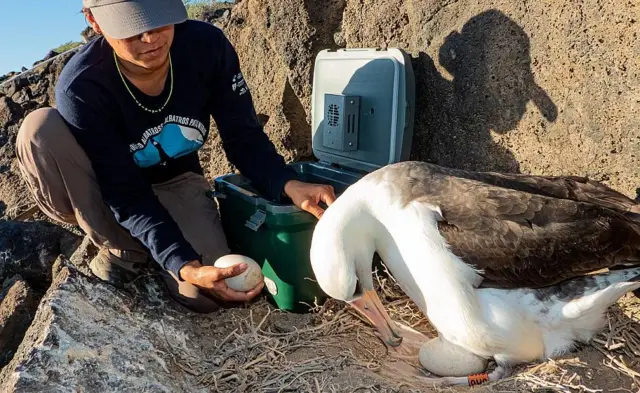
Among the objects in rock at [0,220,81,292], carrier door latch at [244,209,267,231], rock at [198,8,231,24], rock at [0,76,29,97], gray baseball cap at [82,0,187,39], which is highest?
gray baseball cap at [82,0,187,39]

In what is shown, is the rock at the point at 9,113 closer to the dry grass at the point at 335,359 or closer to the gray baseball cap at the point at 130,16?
the gray baseball cap at the point at 130,16

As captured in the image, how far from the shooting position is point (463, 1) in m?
3.38

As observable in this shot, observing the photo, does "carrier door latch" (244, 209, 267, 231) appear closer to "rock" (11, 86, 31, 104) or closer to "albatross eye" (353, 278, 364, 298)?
"albatross eye" (353, 278, 364, 298)

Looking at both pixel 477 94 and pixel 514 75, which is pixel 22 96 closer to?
pixel 477 94

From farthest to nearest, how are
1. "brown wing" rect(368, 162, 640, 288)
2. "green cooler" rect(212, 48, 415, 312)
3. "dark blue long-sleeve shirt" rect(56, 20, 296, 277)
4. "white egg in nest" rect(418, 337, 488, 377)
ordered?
1. "green cooler" rect(212, 48, 415, 312)
2. "dark blue long-sleeve shirt" rect(56, 20, 296, 277)
3. "white egg in nest" rect(418, 337, 488, 377)
4. "brown wing" rect(368, 162, 640, 288)

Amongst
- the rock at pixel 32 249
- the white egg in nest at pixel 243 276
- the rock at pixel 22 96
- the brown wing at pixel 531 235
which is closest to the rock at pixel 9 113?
the rock at pixel 22 96

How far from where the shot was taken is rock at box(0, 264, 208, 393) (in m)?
2.35

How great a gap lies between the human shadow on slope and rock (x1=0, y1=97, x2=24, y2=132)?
187 inches

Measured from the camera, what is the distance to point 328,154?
3.94m

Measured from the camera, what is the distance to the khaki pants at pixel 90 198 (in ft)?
9.83

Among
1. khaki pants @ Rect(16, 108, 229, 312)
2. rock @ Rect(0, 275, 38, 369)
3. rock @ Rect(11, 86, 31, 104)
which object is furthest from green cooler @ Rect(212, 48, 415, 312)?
rock @ Rect(11, 86, 31, 104)

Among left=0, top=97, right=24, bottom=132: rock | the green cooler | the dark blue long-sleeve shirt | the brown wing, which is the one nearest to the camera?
the brown wing

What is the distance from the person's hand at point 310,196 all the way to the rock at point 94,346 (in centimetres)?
80

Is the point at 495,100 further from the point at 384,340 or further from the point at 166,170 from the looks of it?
the point at 166,170
